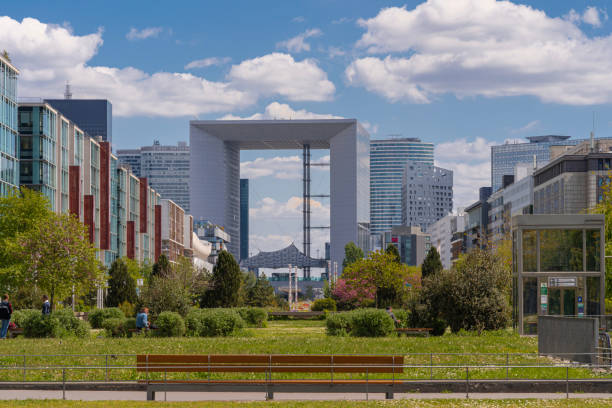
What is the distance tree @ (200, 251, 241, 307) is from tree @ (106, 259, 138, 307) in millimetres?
9794

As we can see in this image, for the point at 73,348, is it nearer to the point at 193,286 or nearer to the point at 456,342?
the point at 456,342

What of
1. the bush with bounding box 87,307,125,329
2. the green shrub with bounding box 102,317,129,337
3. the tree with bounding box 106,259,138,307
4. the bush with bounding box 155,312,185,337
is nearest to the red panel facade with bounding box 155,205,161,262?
the tree with bounding box 106,259,138,307

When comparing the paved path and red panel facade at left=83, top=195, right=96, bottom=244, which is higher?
red panel facade at left=83, top=195, right=96, bottom=244

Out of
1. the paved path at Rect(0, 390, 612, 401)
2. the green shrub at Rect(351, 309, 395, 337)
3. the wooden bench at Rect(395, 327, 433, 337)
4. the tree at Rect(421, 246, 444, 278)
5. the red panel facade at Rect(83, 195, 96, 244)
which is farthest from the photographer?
the red panel facade at Rect(83, 195, 96, 244)

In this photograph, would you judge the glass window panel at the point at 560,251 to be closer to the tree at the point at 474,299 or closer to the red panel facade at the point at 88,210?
the tree at the point at 474,299

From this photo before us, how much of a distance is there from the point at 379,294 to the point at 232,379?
166 feet

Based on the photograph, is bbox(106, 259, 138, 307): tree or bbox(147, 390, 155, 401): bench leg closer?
bbox(147, 390, 155, 401): bench leg

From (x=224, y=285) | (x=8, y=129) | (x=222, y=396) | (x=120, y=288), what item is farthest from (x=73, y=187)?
(x=222, y=396)

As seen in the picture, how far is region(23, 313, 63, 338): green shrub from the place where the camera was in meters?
41.5

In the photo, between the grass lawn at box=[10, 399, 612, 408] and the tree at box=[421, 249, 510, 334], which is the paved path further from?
the tree at box=[421, 249, 510, 334]

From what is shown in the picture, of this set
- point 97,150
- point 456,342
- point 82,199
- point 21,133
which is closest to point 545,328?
point 456,342

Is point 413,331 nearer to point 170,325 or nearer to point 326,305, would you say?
point 170,325

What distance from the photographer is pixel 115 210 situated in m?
117

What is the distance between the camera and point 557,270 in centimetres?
4303
